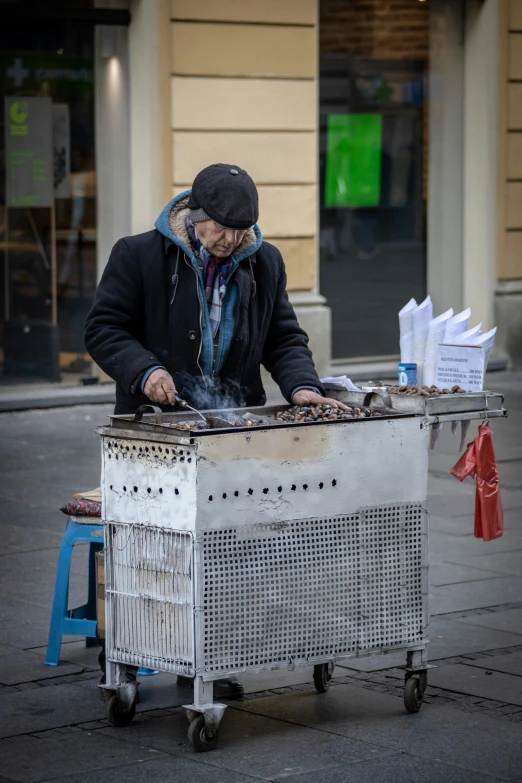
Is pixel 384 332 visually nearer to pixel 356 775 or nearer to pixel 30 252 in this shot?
pixel 30 252

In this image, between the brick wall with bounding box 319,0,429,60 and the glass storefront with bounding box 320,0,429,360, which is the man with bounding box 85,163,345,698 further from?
the brick wall with bounding box 319,0,429,60

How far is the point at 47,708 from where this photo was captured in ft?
17.2

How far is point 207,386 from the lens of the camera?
5480 millimetres

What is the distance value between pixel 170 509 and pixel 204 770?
815 mm

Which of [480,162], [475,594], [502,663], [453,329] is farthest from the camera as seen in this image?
[480,162]

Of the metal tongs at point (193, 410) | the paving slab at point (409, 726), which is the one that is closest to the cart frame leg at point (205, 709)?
the paving slab at point (409, 726)

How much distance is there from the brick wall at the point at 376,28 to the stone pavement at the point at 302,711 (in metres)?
7.22

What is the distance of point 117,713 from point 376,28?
10026 mm

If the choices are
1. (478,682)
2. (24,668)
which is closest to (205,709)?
(24,668)

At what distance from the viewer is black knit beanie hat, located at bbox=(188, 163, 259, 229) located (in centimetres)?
518

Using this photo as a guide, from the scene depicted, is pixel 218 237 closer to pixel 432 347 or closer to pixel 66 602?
pixel 432 347

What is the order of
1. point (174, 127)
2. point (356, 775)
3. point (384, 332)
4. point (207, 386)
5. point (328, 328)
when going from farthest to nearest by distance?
point (384, 332) < point (328, 328) < point (174, 127) < point (207, 386) < point (356, 775)

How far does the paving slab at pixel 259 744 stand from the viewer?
471cm

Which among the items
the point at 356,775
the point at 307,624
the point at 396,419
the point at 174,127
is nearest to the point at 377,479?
the point at 396,419
